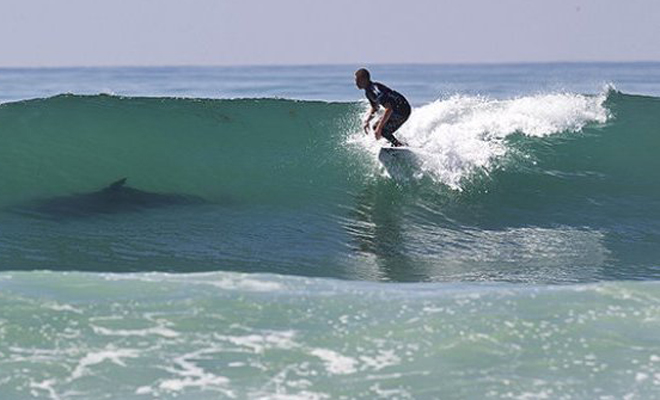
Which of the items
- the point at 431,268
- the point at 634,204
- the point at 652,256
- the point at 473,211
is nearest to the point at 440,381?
the point at 431,268

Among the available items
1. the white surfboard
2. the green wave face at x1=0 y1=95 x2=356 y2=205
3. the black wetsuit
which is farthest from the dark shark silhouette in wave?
the black wetsuit

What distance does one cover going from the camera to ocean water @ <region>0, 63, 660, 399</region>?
26.6 feet

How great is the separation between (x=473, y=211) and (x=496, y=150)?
247cm

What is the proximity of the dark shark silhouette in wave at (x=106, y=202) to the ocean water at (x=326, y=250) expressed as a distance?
49mm

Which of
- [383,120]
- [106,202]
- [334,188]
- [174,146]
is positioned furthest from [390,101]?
[174,146]

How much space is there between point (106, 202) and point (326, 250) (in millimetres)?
3049

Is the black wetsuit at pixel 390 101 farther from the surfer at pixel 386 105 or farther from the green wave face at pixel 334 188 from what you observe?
the green wave face at pixel 334 188

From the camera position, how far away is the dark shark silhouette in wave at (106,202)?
14.2 metres

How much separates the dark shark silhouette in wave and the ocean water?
0.05 metres

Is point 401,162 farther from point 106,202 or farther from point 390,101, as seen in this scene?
point 106,202

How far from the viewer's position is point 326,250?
521 inches

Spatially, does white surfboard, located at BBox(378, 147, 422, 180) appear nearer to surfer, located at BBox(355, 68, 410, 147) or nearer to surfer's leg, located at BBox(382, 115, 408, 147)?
surfer's leg, located at BBox(382, 115, 408, 147)

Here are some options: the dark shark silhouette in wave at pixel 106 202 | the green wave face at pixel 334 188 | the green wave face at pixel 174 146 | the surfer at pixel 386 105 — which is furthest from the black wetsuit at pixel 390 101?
the dark shark silhouette in wave at pixel 106 202

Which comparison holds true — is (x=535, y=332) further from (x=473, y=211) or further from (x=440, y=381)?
(x=473, y=211)
